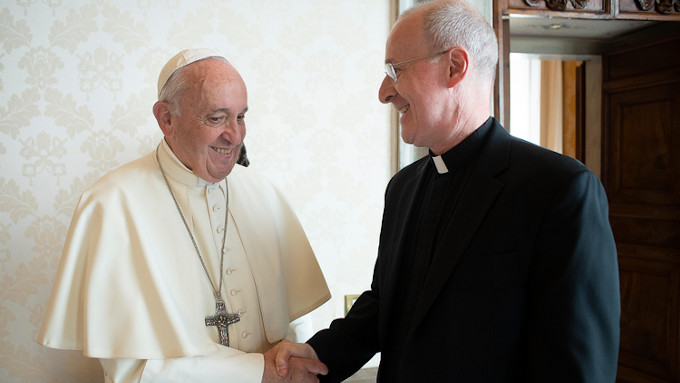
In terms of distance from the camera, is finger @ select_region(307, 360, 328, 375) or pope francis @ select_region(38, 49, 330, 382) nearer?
pope francis @ select_region(38, 49, 330, 382)

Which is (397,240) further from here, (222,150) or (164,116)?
(164,116)

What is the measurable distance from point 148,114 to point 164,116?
0.67m

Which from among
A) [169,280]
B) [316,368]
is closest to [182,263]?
[169,280]

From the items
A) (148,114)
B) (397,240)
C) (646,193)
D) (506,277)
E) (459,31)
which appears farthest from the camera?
(646,193)

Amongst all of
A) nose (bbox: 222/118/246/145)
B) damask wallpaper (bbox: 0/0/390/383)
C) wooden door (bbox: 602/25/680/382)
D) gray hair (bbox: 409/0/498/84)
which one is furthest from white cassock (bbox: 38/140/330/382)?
wooden door (bbox: 602/25/680/382)

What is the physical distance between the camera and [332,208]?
288 centimetres

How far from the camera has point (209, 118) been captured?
1.86m

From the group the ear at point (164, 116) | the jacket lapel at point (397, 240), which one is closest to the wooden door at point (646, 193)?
the jacket lapel at point (397, 240)

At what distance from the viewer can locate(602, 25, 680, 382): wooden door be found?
12.1ft

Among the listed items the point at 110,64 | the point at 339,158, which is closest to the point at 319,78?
the point at 339,158

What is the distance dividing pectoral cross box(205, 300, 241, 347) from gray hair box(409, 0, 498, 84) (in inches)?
45.0

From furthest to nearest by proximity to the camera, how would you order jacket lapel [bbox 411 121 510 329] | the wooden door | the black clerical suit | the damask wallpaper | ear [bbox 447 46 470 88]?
1. the wooden door
2. the damask wallpaper
3. ear [bbox 447 46 470 88]
4. jacket lapel [bbox 411 121 510 329]
5. the black clerical suit

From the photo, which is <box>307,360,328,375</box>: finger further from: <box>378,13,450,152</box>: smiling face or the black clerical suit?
<box>378,13,450,152</box>: smiling face

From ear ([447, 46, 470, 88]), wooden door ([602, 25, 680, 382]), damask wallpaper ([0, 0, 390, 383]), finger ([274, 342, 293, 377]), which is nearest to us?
ear ([447, 46, 470, 88])
